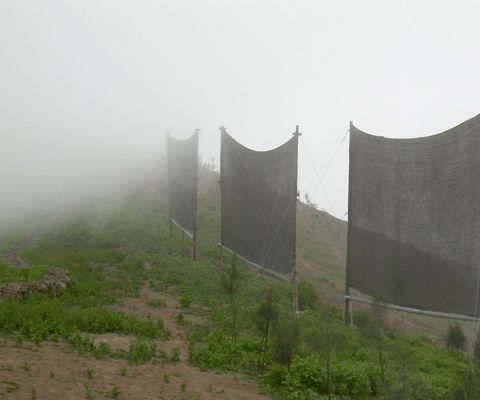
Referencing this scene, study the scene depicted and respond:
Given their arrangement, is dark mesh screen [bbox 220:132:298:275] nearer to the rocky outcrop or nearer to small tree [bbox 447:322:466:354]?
small tree [bbox 447:322:466:354]

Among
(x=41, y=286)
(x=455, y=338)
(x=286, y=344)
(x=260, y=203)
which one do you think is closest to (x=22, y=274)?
(x=41, y=286)

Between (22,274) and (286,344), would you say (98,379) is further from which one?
(22,274)

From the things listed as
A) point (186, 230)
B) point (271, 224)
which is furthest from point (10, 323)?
point (186, 230)

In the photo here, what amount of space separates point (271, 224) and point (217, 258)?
6811 millimetres

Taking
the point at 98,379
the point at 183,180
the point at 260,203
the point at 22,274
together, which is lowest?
the point at 98,379

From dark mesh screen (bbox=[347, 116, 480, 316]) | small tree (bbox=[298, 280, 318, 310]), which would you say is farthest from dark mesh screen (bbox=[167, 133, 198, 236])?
dark mesh screen (bbox=[347, 116, 480, 316])

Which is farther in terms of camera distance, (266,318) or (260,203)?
(260,203)

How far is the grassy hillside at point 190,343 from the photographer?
6566 millimetres

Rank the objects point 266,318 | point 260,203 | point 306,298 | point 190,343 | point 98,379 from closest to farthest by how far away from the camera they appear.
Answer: point 98,379, point 266,318, point 190,343, point 260,203, point 306,298

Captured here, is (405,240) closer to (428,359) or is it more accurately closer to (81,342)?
(428,359)

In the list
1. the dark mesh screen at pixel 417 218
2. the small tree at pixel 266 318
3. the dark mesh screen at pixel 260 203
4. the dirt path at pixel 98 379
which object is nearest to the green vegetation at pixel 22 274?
the dirt path at pixel 98 379

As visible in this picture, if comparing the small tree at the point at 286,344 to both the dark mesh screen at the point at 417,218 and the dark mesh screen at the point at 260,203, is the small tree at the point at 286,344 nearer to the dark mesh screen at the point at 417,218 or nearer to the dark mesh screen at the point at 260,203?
the dark mesh screen at the point at 417,218

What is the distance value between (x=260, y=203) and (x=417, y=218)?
573 cm

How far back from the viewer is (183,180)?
20.5 m
